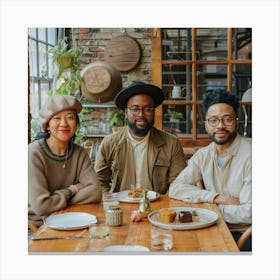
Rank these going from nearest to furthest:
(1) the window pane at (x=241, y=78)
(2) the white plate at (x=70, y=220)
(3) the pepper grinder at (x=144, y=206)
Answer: (2) the white plate at (x=70, y=220)
(3) the pepper grinder at (x=144, y=206)
(1) the window pane at (x=241, y=78)

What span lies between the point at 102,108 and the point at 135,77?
279mm

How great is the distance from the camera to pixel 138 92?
316 cm

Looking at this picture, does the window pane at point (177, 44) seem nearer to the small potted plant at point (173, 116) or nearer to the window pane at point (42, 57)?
the small potted plant at point (173, 116)

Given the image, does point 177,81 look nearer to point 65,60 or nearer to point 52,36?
point 65,60

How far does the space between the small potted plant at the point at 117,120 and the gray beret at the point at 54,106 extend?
0.23 metres

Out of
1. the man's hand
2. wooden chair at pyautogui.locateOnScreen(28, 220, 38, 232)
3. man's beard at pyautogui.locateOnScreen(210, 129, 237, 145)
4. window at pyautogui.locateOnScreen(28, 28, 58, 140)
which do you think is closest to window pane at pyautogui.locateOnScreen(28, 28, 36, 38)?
window at pyautogui.locateOnScreen(28, 28, 58, 140)

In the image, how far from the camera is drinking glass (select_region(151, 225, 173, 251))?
2834 mm

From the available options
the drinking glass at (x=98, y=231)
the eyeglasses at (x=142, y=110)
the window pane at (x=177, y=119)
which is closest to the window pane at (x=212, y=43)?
the window pane at (x=177, y=119)

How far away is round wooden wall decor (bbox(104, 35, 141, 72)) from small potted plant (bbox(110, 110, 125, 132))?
266 mm

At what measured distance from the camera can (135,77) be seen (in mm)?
3162

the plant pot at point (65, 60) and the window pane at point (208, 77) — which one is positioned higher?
the plant pot at point (65, 60)

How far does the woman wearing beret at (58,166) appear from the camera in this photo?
3115 millimetres

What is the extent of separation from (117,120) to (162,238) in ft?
2.59
